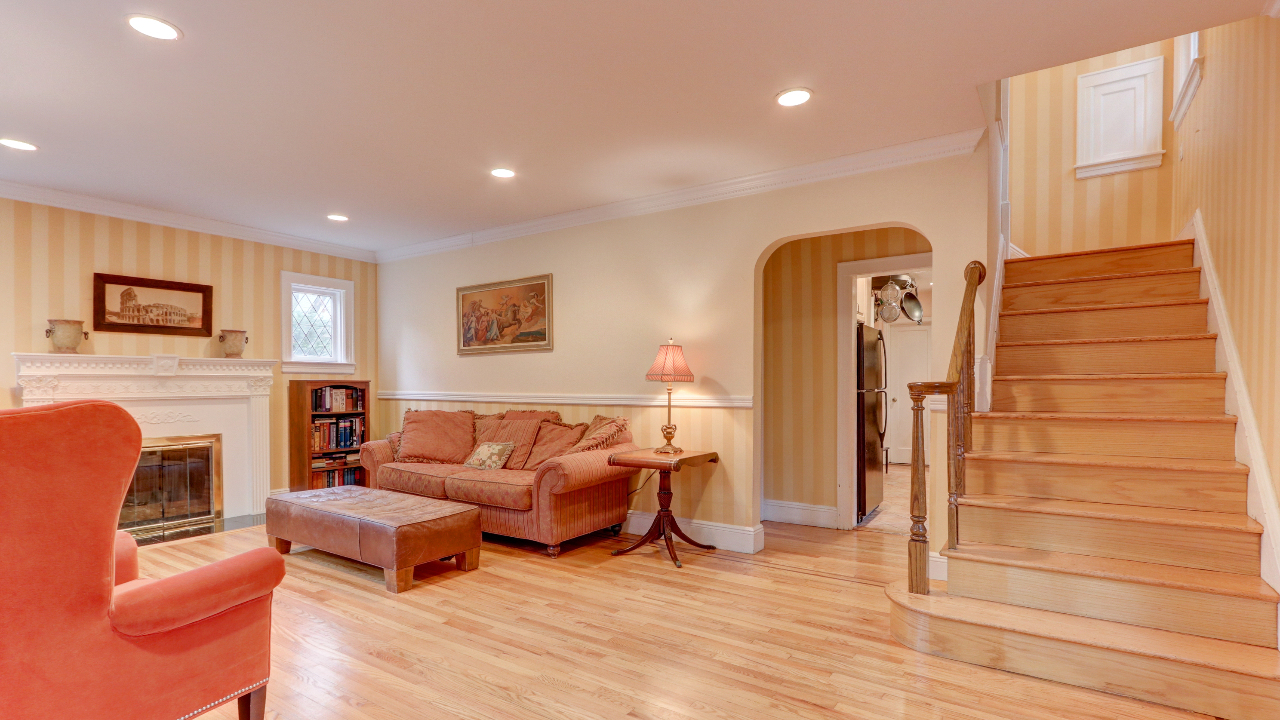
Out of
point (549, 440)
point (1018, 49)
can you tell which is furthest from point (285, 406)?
point (1018, 49)

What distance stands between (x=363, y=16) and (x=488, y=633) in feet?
8.50

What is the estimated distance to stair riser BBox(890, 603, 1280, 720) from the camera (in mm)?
1989

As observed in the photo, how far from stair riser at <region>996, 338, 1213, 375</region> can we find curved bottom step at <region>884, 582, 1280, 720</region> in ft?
4.74

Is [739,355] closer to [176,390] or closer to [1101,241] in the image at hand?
[1101,241]

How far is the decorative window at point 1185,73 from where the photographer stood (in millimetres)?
3502

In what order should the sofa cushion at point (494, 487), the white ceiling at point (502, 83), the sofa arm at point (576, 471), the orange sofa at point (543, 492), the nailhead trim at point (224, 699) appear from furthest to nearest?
the sofa cushion at point (494, 487) → the orange sofa at point (543, 492) → the sofa arm at point (576, 471) → the white ceiling at point (502, 83) → the nailhead trim at point (224, 699)

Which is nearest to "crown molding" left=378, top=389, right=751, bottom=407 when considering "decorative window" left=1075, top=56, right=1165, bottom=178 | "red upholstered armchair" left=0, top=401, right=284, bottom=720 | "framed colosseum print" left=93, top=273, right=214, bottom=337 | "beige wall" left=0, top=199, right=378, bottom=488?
"beige wall" left=0, top=199, right=378, bottom=488

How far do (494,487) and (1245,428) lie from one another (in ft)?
12.8

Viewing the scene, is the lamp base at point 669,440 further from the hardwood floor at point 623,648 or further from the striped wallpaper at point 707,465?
the hardwood floor at point 623,648

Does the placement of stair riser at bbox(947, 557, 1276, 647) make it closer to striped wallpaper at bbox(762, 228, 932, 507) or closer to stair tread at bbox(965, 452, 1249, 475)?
stair tread at bbox(965, 452, 1249, 475)

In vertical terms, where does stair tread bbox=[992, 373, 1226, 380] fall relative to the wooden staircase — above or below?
above

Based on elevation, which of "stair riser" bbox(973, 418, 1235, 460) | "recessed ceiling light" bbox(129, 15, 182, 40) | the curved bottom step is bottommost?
the curved bottom step

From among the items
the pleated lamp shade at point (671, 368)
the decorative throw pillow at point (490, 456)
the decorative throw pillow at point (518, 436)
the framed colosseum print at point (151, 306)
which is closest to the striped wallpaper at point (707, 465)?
the pleated lamp shade at point (671, 368)

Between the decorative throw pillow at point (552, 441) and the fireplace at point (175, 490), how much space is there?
261cm
